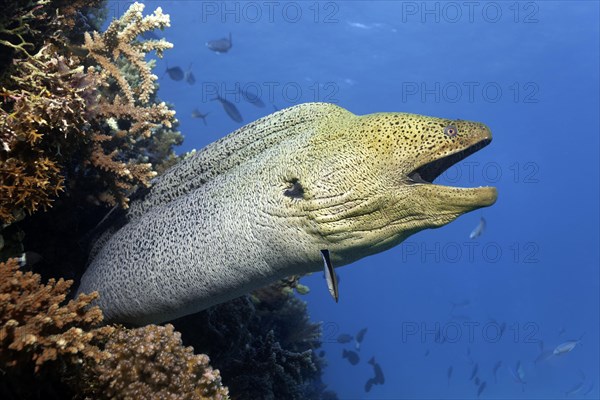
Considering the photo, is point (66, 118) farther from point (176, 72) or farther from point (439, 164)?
point (176, 72)

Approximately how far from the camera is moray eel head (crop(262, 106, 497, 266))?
261cm

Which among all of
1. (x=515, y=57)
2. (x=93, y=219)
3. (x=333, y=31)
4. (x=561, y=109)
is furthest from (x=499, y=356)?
(x=93, y=219)

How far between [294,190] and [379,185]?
1.81 ft

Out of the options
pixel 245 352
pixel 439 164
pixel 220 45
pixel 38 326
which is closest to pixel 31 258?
pixel 38 326

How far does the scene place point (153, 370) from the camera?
7.83 feet

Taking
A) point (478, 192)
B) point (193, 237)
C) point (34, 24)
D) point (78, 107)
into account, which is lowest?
point (193, 237)

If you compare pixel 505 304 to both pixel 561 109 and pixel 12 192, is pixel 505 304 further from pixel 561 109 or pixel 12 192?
pixel 12 192

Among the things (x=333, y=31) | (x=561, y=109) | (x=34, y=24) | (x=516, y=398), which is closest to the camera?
(x=34, y=24)

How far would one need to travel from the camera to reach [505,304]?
9444 cm

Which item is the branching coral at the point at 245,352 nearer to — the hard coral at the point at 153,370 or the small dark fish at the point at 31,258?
the small dark fish at the point at 31,258

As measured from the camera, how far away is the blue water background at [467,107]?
109ft

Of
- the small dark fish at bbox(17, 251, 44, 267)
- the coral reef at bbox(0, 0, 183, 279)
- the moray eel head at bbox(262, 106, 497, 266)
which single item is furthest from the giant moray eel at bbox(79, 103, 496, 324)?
the coral reef at bbox(0, 0, 183, 279)

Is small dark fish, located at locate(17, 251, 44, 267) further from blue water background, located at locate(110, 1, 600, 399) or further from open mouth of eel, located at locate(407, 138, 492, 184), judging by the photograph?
blue water background, located at locate(110, 1, 600, 399)

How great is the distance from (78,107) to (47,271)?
1.85 metres
